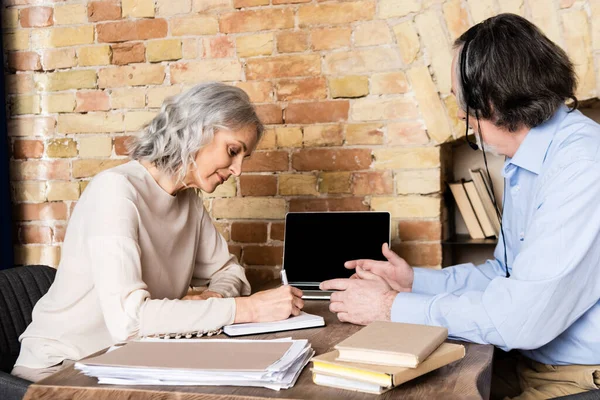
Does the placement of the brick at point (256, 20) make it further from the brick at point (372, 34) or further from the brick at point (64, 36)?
the brick at point (64, 36)

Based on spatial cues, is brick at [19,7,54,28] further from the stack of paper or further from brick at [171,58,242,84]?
the stack of paper

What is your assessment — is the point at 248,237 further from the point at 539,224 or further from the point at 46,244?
the point at 539,224

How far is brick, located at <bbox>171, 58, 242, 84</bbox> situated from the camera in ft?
9.16

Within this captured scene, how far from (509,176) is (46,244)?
2154 mm

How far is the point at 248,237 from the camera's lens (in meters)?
2.85

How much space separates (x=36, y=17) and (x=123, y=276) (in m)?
1.85

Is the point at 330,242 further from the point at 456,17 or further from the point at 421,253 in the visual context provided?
the point at 456,17

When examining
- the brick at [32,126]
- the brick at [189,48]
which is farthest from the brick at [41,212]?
the brick at [189,48]

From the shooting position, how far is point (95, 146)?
9.71ft

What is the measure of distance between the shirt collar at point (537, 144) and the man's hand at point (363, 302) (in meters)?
0.48

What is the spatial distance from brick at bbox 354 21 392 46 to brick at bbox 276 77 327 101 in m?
0.22

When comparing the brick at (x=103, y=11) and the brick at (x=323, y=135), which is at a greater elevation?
the brick at (x=103, y=11)

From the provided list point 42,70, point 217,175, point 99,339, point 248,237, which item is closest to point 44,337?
point 99,339

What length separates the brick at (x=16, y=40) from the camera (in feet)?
9.81
